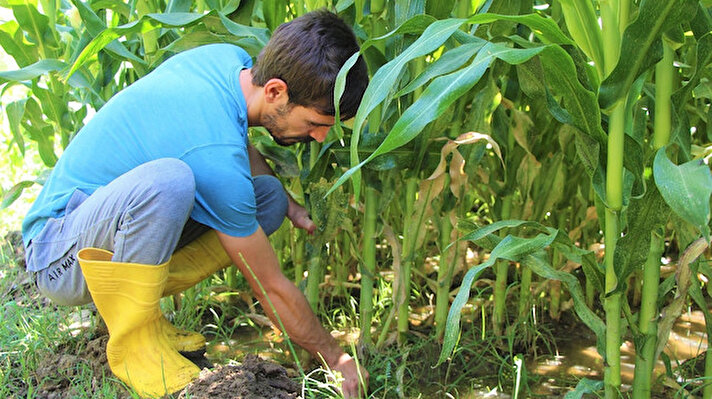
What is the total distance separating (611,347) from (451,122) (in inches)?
32.6

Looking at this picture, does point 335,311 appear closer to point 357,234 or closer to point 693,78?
point 357,234

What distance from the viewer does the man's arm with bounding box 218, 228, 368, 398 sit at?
6.20 ft

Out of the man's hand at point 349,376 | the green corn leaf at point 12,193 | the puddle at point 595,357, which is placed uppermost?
the green corn leaf at point 12,193

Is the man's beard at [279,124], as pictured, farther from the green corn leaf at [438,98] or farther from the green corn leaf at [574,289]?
the green corn leaf at [574,289]

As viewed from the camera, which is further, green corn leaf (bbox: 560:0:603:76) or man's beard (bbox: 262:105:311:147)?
man's beard (bbox: 262:105:311:147)

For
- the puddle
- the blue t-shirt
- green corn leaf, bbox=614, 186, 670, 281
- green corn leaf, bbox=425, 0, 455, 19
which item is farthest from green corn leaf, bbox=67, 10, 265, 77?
the puddle

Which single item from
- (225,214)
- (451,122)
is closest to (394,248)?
(451,122)

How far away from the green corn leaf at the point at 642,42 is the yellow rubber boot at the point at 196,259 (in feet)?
4.08

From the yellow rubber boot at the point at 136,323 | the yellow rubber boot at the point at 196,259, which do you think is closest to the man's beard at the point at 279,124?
the yellow rubber boot at the point at 196,259

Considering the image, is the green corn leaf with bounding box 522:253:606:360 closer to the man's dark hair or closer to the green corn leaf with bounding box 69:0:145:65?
the man's dark hair

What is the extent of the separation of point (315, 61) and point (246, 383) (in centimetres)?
86

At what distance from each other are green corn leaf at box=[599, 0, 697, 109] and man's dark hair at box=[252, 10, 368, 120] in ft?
2.17

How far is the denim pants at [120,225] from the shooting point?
1828 millimetres

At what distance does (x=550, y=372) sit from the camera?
2.32 metres
